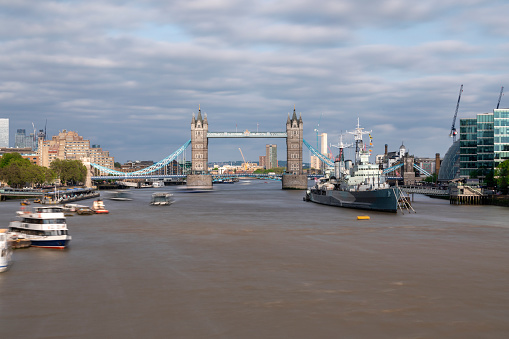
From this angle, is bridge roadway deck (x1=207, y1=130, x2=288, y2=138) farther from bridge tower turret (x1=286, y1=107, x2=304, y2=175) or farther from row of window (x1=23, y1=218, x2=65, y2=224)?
row of window (x1=23, y1=218, x2=65, y2=224)

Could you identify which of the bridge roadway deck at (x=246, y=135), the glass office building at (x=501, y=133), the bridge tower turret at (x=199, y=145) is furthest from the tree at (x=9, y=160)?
the glass office building at (x=501, y=133)

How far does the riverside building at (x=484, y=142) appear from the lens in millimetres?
104481

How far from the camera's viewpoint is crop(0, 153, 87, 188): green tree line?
11231 cm

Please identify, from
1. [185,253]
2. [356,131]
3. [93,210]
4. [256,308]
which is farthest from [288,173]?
[256,308]

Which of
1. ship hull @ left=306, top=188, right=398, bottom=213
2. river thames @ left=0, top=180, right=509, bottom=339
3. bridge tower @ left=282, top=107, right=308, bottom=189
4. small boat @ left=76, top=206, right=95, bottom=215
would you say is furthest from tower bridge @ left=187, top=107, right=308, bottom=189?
river thames @ left=0, top=180, right=509, bottom=339

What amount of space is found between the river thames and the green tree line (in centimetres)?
7590

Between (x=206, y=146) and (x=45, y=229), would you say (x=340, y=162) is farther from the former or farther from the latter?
(x=206, y=146)

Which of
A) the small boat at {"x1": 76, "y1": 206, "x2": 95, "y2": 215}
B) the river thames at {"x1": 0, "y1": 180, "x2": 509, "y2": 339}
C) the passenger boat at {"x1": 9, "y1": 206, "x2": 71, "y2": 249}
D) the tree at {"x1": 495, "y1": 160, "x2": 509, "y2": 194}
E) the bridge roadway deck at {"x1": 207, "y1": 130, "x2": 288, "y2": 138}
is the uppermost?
the bridge roadway deck at {"x1": 207, "y1": 130, "x2": 288, "y2": 138}

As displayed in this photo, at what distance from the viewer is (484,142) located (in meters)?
110

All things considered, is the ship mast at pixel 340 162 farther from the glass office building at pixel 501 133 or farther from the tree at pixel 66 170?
the tree at pixel 66 170

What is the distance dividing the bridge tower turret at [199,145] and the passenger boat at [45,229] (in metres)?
144

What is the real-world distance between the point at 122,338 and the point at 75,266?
44.5 ft

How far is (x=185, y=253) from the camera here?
35.2m

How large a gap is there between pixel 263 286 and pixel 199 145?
16258cm
